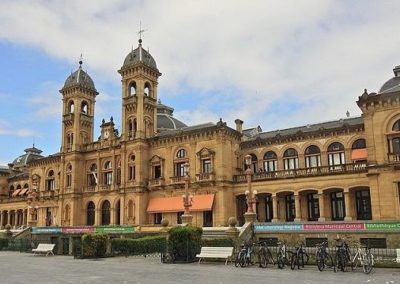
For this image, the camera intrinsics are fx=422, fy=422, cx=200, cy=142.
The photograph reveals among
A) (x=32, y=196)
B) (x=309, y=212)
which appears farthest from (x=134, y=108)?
(x=309, y=212)

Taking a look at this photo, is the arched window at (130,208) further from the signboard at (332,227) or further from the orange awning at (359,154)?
the orange awning at (359,154)

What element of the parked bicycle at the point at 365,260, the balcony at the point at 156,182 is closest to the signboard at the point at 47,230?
the balcony at the point at 156,182

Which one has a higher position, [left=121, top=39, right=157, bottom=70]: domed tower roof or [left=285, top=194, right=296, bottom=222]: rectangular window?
[left=121, top=39, right=157, bottom=70]: domed tower roof

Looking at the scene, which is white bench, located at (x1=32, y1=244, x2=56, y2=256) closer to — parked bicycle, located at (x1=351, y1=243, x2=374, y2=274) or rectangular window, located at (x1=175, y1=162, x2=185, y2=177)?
rectangular window, located at (x1=175, y1=162, x2=185, y2=177)

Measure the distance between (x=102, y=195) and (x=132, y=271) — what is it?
1441 inches

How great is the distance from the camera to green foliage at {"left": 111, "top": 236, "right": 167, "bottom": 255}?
101 ft

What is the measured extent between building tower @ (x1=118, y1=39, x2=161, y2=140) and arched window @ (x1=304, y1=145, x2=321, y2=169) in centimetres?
1971

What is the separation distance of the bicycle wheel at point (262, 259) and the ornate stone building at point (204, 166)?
54.5ft

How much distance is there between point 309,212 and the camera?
45500mm

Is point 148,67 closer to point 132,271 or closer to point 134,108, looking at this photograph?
point 134,108

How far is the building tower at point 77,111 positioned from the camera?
6062cm

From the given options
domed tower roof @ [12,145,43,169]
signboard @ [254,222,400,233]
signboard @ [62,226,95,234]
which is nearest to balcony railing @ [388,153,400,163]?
signboard @ [254,222,400,233]

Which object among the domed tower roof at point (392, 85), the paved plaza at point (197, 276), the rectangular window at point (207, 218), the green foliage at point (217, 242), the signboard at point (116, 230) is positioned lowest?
the paved plaza at point (197, 276)

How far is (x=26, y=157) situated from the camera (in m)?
83.2
